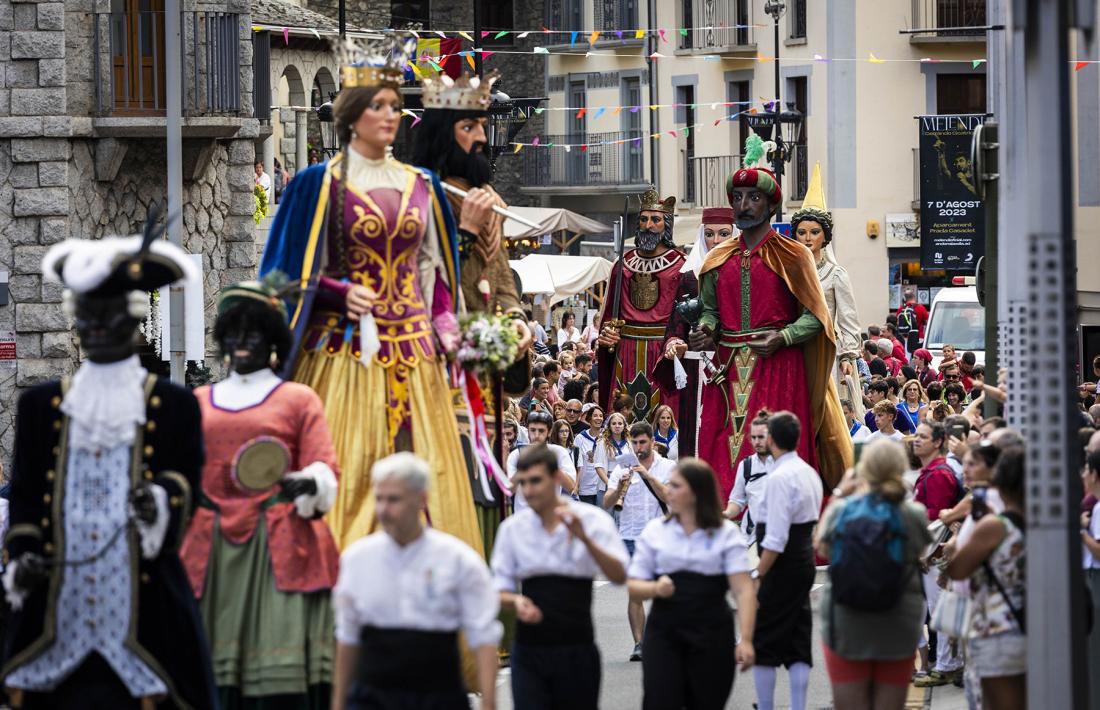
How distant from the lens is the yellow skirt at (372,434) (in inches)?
376

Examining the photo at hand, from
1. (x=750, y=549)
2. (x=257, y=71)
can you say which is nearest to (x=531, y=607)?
(x=750, y=549)

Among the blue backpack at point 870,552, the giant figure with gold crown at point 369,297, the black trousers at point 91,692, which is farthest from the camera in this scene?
the giant figure with gold crown at point 369,297

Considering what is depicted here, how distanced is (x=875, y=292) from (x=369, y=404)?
3031 centimetres

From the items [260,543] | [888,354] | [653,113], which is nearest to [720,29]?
[653,113]

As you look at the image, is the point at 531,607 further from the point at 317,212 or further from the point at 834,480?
the point at 834,480

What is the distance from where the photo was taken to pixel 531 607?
775cm

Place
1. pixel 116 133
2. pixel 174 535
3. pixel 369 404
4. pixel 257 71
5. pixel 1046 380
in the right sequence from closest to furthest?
pixel 1046 380
pixel 174 535
pixel 369 404
pixel 116 133
pixel 257 71

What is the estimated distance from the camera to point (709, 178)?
1683 inches

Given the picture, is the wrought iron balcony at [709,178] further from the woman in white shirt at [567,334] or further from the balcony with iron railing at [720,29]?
the woman in white shirt at [567,334]

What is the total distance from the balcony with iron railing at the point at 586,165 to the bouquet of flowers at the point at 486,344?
3516 cm

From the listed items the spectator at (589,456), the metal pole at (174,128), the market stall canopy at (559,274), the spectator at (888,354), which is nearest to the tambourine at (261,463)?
the spectator at (589,456)

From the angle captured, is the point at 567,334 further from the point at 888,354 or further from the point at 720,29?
the point at 720,29

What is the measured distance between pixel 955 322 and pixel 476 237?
16.1m

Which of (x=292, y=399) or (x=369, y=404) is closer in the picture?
(x=292, y=399)
